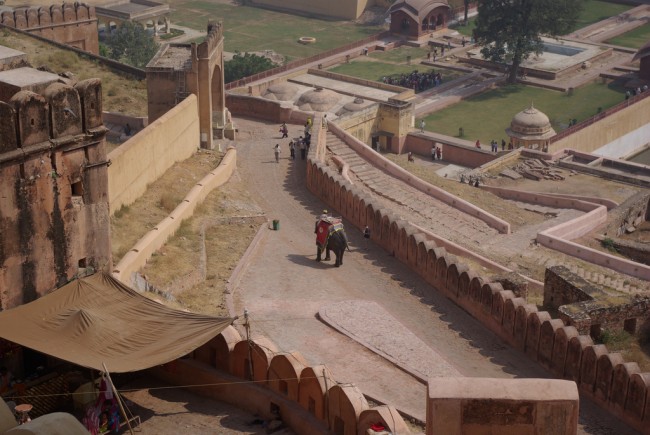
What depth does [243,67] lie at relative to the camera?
227 feet

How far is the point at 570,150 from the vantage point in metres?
55.8

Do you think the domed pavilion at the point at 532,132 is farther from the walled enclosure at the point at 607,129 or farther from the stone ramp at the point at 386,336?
the stone ramp at the point at 386,336

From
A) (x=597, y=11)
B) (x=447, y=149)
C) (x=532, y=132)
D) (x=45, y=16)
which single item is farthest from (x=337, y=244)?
(x=597, y=11)

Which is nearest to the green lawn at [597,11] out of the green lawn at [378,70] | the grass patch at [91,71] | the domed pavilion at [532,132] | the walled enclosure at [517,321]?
the green lawn at [378,70]

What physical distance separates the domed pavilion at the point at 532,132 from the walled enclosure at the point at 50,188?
37.7m

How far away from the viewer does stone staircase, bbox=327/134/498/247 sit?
1622 inches

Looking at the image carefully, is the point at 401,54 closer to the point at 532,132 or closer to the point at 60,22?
the point at 532,132

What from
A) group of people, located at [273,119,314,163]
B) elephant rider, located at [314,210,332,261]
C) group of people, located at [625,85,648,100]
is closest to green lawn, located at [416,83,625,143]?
group of people, located at [625,85,648,100]

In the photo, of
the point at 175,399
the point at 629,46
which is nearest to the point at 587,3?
the point at 629,46

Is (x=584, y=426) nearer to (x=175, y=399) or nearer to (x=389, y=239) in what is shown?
(x=175, y=399)

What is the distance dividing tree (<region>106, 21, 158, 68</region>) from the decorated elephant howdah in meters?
41.0

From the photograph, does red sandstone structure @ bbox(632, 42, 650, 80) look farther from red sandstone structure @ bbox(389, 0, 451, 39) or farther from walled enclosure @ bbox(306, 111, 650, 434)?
walled enclosure @ bbox(306, 111, 650, 434)

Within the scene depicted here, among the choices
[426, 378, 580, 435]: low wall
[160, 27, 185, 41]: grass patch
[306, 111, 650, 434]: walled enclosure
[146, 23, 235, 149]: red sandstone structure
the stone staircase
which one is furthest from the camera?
[160, 27, 185, 41]: grass patch

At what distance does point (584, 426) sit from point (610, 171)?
3176 cm
